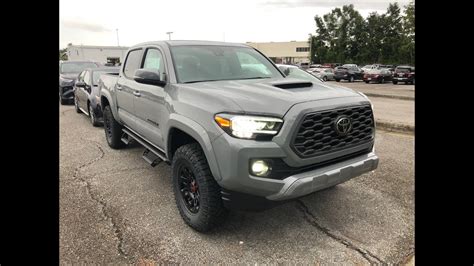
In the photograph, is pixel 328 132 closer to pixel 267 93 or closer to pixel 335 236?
pixel 267 93

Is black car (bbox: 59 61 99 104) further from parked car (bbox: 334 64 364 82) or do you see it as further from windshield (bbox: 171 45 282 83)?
parked car (bbox: 334 64 364 82)

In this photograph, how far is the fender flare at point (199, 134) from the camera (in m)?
2.83

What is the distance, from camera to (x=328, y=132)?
2951 mm

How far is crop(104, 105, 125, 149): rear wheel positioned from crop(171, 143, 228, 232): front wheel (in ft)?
9.67

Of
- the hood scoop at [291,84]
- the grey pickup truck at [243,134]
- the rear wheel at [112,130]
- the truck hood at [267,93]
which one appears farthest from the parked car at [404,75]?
the hood scoop at [291,84]

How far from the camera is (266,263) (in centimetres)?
284

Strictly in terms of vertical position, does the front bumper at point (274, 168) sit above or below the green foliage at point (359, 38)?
below

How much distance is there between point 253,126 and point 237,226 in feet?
3.96

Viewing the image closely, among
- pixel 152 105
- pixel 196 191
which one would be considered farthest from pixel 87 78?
pixel 196 191

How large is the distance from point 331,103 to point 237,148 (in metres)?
0.92

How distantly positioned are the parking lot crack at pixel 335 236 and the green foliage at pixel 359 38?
2221 inches


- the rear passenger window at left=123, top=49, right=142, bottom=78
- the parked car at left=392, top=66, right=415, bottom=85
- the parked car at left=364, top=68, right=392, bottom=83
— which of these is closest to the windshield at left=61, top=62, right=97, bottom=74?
the rear passenger window at left=123, top=49, right=142, bottom=78

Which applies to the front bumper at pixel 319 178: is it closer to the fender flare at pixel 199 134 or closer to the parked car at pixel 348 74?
the fender flare at pixel 199 134

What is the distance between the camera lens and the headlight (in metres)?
2.71
